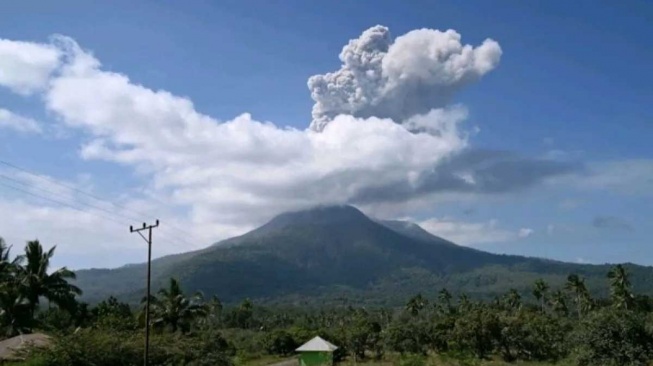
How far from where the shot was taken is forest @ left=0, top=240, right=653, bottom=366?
32000mm

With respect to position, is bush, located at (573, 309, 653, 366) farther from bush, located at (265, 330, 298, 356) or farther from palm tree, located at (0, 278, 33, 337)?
bush, located at (265, 330, 298, 356)

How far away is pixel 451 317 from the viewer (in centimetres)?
6562

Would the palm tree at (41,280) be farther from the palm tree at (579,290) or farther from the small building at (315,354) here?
the palm tree at (579,290)

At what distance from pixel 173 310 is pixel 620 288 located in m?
49.2

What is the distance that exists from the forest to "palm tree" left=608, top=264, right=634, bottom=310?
0.39 feet

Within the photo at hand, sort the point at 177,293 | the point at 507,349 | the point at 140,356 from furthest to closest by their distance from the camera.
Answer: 1. the point at 507,349
2. the point at 177,293
3. the point at 140,356

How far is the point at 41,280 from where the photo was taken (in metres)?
39.3

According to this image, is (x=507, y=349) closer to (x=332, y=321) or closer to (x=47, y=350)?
(x=47, y=350)

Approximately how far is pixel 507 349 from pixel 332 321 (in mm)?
54626

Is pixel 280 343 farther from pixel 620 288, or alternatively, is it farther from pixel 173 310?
pixel 620 288

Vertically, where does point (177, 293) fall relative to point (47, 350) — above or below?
above

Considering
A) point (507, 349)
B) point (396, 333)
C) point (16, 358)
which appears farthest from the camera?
point (396, 333)

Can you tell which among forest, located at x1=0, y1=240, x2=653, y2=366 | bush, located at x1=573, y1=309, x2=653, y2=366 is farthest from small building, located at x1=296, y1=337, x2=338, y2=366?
bush, located at x1=573, y1=309, x2=653, y2=366

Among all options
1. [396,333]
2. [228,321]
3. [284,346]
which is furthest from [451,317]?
[228,321]
